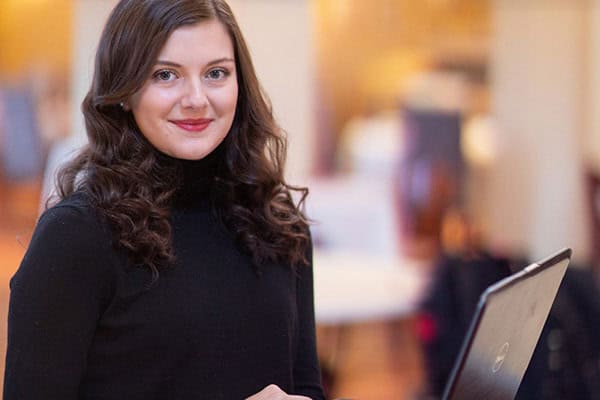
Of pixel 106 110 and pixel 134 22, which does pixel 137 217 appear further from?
pixel 134 22

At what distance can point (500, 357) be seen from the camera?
144 centimetres

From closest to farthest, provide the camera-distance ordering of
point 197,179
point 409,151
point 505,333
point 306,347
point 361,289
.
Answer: point 505,333 < point 197,179 < point 306,347 < point 361,289 < point 409,151

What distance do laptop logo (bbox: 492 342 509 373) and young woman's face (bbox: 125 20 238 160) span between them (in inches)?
20.5

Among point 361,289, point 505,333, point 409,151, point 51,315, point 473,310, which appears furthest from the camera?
point 409,151

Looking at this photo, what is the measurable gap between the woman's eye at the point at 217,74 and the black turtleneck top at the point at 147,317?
0.49ft

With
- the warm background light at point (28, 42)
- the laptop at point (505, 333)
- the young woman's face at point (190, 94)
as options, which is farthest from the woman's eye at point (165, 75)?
the warm background light at point (28, 42)

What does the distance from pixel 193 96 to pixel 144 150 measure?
0.12m

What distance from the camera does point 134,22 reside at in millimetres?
1607

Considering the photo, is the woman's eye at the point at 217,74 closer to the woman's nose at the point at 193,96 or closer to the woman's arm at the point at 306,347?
the woman's nose at the point at 193,96

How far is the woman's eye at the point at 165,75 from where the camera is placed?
162 cm

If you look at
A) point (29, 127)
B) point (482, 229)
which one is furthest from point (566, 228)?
point (29, 127)

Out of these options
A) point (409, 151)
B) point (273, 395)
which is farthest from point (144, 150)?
point (409, 151)

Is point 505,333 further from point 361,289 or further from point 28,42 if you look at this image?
point 28,42

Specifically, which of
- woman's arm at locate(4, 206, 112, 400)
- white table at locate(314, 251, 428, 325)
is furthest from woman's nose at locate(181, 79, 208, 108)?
white table at locate(314, 251, 428, 325)
